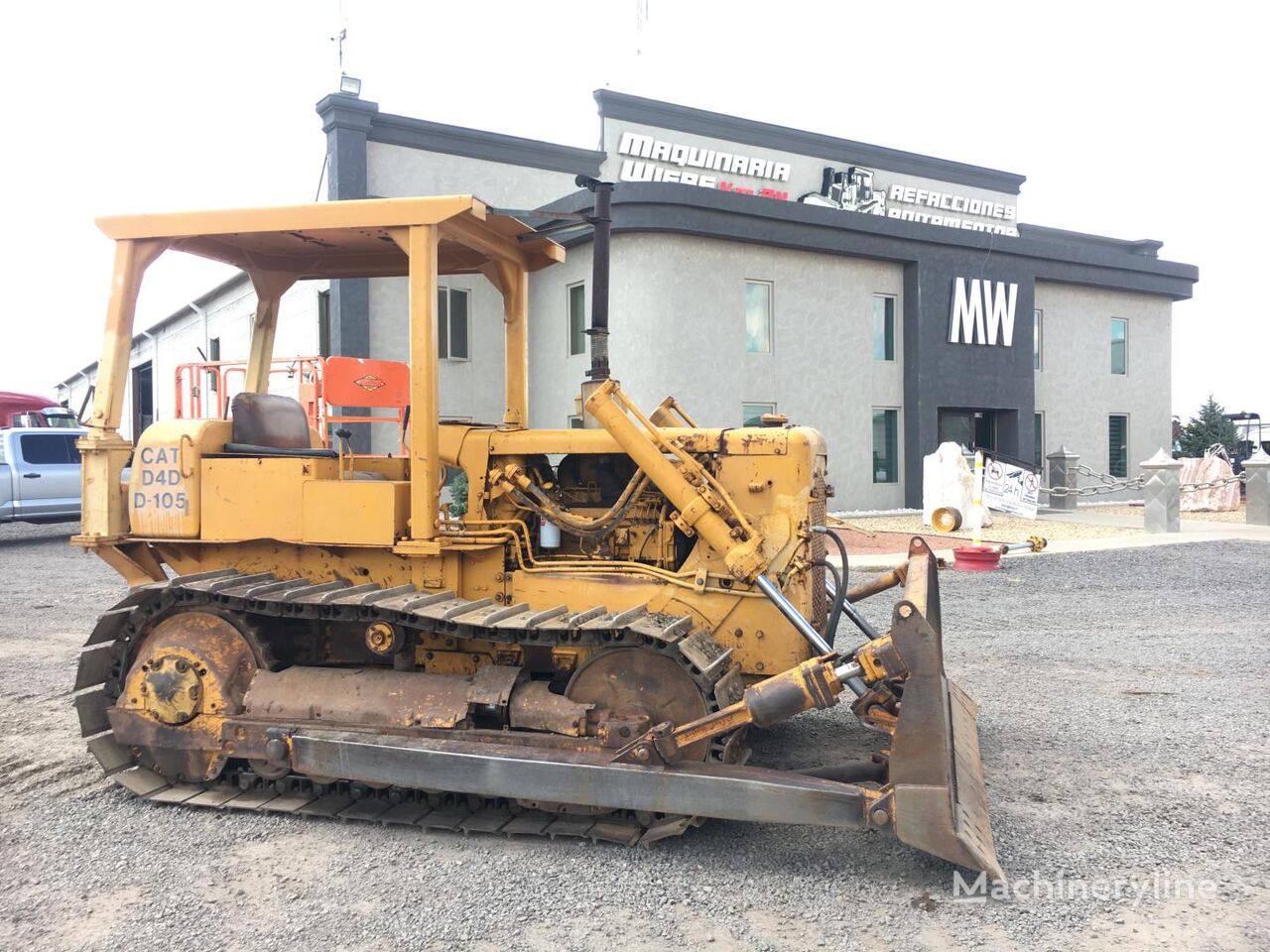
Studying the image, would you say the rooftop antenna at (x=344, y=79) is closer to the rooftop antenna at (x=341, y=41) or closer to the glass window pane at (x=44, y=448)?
the rooftop antenna at (x=341, y=41)

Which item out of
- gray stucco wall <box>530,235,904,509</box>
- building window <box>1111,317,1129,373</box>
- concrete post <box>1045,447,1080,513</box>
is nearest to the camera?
gray stucco wall <box>530,235,904,509</box>

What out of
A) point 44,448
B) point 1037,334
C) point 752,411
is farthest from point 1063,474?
point 44,448

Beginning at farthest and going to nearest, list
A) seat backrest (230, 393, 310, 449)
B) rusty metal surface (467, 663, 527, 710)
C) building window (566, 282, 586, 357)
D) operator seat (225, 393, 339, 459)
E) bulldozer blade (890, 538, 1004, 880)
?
building window (566, 282, 586, 357)
seat backrest (230, 393, 310, 449)
operator seat (225, 393, 339, 459)
rusty metal surface (467, 663, 527, 710)
bulldozer blade (890, 538, 1004, 880)

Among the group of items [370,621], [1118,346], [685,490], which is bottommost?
[370,621]

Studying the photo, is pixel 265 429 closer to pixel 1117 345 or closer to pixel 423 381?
pixel 423 381

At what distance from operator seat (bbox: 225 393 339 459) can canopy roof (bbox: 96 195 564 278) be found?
0.85 metres

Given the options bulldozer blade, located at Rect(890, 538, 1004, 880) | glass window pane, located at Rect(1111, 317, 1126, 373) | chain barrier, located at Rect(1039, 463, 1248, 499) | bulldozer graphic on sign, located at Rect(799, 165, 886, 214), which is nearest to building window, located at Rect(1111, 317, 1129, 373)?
glass window pane, located at Rect(1111, 317, 1126, 373)

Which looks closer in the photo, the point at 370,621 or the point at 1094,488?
the point at 370,621

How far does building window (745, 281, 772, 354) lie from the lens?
63.0ft

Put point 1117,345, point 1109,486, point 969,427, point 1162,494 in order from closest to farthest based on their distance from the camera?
1. point 1162,494
2. point 1109,486
3. point 969,427
4. point 1117,345

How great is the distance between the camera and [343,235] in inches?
189

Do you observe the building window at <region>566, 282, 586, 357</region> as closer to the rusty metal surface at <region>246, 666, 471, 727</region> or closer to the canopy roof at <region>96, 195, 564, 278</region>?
the canopy roof at <region>96, 195, 564, 278</region>

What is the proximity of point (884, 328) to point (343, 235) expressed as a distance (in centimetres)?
1817

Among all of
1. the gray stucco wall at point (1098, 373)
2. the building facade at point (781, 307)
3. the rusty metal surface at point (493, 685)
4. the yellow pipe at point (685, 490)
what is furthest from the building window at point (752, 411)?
the rusty metal surface at point (493, 685)
